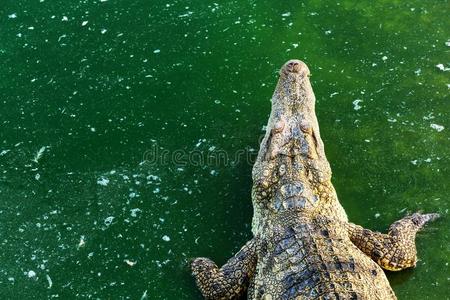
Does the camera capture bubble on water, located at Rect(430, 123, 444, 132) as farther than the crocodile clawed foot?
Yes

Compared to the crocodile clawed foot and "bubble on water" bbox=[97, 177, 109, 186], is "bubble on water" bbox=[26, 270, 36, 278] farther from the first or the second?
the crocodile clawed foot

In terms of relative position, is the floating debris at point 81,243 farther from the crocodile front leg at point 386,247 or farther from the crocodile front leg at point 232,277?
the crocodile front leg at point 386,247

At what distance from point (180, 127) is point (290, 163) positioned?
1375mm

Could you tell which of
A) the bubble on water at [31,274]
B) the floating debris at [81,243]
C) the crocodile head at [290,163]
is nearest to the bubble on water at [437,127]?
the crocodile head at [290,163]

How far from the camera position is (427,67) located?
17.7ft

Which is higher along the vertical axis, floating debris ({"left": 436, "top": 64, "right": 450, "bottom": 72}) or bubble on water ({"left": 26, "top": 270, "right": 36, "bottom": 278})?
floating debris ({"left": 436, "top": 64, "right": 450, "bottom": 72})

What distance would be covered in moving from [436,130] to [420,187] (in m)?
0.67

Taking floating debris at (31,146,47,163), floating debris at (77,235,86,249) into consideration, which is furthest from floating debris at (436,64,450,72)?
floating debris at (31,146,47,163)

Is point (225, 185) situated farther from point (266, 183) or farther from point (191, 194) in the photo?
point (266, 183)

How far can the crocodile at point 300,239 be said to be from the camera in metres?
3.40

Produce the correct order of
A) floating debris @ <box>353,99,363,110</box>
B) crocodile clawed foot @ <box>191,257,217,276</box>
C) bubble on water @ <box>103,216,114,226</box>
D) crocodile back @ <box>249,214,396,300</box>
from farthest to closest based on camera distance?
1. floating debris @ <box>353,99,363,110</box>
2. bubble on water @ <box>103,216,114,226</box>
3. crocodile clawed foot @ <box>191,257,217,276</box>
4. crocodile back @ <box>249,214,396,300</box>

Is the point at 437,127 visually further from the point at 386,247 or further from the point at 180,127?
the point at 180,127

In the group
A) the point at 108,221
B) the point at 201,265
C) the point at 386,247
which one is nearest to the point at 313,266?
the point at 386,247

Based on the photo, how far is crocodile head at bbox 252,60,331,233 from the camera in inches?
158
